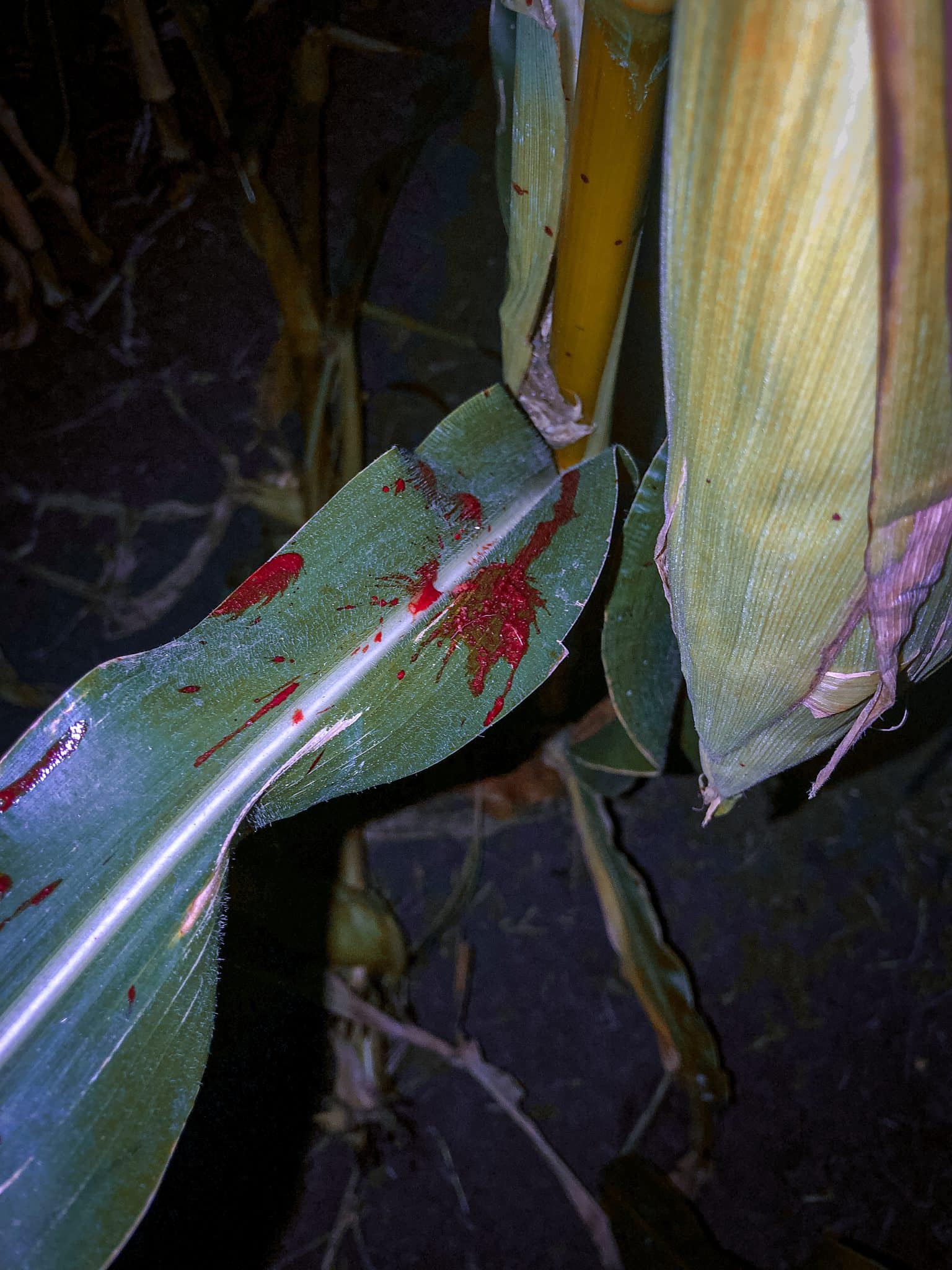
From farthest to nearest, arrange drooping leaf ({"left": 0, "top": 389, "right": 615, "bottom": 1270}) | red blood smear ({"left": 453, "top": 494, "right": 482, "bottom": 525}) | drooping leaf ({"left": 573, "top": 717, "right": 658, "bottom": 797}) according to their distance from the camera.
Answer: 1. drooping leaf ({"left": 573, "top": 717, "right": 658, "bottom": 797})
2. red blood smear ({"left": 453, "top": 494, "right": 482, "bottom": 525})
3. drooping leaf ({"left": 0, "top": 389, "right": 615, "bottom": 1270})

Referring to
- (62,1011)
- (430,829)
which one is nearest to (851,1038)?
(430,829)

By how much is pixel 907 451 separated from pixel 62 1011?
1.16 ft

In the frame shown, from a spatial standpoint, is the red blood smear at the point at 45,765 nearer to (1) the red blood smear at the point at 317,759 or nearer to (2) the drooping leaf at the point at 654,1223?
(1) the red blood smear at the point at 317,759

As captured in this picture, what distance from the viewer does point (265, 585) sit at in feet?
1.13

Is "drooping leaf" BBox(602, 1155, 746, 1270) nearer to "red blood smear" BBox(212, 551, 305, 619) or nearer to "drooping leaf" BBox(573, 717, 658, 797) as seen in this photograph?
"drooping leaf" BBox(573, 717, 658, 797)

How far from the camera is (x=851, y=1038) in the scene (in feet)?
2.65

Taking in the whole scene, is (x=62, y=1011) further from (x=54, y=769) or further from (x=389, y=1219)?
(x=389, y=1219)

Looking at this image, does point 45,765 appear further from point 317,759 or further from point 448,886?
point 448,886

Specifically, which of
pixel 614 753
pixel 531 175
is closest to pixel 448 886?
pixel 614 753

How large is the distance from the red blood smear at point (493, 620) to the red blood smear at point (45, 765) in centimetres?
A: 16

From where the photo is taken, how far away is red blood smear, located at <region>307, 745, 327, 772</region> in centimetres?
32

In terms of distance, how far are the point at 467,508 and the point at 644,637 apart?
14cm

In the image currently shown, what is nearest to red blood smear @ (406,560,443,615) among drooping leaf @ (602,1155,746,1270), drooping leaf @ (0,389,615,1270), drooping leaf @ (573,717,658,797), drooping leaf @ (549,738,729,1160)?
drooping leaf @ (0,389,615,1270)

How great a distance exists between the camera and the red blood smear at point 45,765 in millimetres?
305
